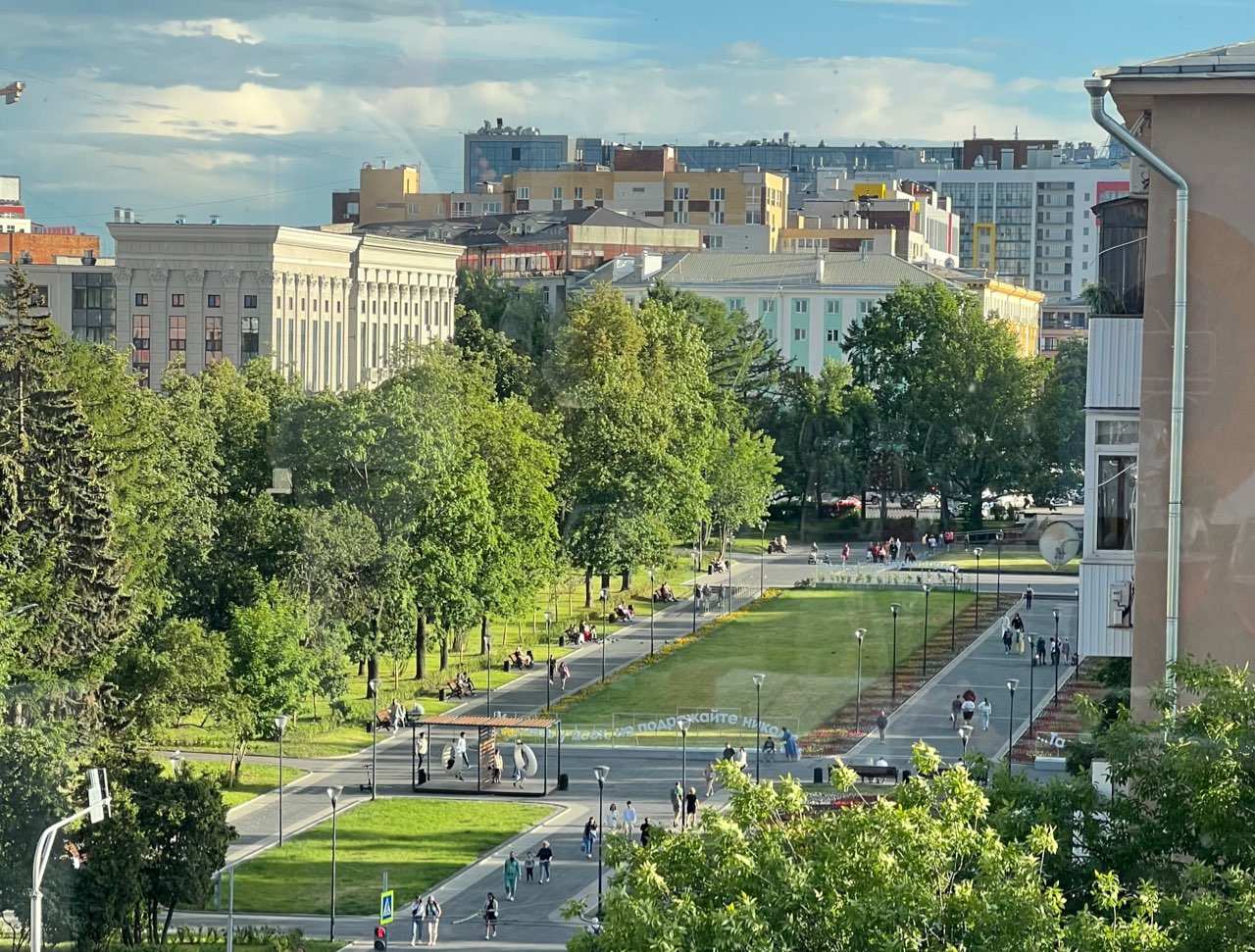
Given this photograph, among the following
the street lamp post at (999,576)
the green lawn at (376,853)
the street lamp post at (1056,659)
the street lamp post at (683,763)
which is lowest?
the green lawn at (376,853)

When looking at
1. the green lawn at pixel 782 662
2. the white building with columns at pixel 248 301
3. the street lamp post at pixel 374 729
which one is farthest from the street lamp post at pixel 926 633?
the white building with columns at pixel 248 301

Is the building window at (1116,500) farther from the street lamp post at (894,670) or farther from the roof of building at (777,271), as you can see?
the roof of building at (777,271)

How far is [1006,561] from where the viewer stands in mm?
46938

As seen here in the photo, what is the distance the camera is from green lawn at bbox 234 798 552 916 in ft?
73.9

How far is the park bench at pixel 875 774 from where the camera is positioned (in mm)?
26891

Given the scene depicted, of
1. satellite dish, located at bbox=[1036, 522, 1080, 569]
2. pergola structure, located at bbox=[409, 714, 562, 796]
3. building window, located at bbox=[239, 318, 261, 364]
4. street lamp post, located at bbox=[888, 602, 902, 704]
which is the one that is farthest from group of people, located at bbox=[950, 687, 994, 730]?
building window, located at bbox=[239, 318, 261, 364]

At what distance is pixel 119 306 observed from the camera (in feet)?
209

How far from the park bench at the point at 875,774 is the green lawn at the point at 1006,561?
18.5m

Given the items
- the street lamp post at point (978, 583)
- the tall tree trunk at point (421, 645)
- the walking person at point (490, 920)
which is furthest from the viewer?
the street lamp post at point (978, 583)

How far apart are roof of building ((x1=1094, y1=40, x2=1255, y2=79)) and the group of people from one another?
20958mm

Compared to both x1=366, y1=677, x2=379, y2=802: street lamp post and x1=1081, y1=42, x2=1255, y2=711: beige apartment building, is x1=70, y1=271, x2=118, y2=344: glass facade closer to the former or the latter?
x1=366, y1=677, x2=379, y2=802: street lamp post

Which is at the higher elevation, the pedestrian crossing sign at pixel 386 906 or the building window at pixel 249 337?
the building window at pixel 249 337

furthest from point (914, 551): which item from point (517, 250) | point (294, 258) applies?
point (517, 250)

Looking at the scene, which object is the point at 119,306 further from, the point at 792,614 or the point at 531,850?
the point at 531,850
